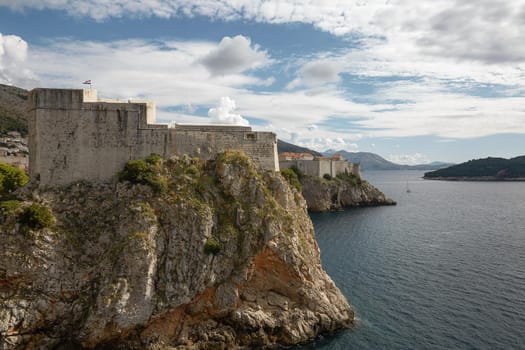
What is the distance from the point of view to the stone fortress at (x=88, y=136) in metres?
29.8

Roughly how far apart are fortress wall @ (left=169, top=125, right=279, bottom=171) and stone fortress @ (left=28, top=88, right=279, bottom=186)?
9 centimetres

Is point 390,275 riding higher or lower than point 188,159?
lower

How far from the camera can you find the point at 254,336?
2716 cm

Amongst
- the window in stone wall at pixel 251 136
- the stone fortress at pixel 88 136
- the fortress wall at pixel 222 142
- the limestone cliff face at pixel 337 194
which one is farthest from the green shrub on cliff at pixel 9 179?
the limestone cliff face at pixel 337 194

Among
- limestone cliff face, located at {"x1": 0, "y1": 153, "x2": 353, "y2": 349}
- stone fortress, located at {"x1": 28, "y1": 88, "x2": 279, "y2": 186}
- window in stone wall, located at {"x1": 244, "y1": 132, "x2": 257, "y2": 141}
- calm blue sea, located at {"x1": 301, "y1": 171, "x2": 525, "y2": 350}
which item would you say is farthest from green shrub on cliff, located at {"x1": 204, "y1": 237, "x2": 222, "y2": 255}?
window in stone wall, located at {"x1": 244, "y1": 132, "x2": 257, "y2": 141}

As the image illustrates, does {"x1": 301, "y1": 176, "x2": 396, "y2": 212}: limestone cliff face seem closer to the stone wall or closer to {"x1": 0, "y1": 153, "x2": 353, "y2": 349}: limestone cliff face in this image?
the stone wall

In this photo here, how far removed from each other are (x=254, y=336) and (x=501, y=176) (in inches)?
8314

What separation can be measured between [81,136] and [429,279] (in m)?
36.3

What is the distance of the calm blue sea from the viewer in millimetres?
27941

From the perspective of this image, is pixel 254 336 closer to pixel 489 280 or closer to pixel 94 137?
pixel 94 137

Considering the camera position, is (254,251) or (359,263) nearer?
(254,251)

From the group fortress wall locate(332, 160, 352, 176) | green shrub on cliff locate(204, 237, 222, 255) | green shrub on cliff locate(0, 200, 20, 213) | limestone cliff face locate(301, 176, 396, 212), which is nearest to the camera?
green shrub on cliff locate(0, 200, 20, 213)

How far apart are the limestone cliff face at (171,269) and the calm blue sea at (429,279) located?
4125 mm

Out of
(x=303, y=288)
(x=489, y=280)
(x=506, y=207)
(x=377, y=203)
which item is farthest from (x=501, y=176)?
(x=303, y=288)
